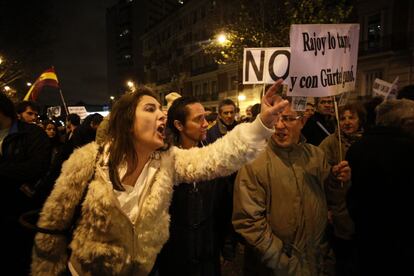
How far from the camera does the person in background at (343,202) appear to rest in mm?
3068

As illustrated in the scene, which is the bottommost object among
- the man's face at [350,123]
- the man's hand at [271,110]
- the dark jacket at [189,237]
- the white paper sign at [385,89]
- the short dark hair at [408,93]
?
the dark jacket at [189,237]

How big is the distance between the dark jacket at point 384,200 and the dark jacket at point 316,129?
277cm

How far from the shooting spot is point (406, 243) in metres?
2.57

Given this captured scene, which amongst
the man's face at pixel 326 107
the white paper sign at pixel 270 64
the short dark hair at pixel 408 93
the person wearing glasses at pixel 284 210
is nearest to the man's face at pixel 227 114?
the man's face at pixel 326 107

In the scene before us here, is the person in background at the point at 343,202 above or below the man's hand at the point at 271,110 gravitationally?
below

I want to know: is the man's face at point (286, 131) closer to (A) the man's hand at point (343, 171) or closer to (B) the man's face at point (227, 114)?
(A) the man's hand at point (343, 171)

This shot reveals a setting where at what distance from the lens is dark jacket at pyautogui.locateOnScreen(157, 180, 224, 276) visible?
2.51m

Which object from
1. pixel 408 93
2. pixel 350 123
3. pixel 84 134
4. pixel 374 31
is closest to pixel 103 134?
pixel 84 134

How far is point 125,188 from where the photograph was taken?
6.82ft

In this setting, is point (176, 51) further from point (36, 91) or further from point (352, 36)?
point (352, 36)

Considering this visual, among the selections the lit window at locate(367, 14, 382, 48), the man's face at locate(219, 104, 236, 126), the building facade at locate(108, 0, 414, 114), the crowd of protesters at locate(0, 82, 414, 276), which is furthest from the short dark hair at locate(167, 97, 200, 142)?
the lit window at locate(367, 14, 382, 48)

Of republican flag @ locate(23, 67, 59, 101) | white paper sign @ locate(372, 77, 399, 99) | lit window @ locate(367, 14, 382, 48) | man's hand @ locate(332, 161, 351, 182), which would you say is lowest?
man's hand @ locate(332, 161, 351, 182)

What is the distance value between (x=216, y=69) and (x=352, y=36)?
39.4m

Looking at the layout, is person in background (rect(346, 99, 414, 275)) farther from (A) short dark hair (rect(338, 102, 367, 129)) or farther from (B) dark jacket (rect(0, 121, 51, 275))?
(B) dark jacket (rect(0, 121, 51, 275))
